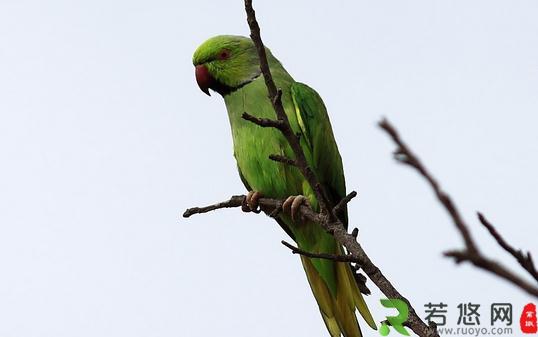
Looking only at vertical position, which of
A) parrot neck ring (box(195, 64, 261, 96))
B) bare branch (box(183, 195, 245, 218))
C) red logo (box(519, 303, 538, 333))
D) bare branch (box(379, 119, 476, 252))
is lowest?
red logo (box(519, 303, 538, 333))

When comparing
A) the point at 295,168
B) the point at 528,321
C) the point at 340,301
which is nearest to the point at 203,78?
the point at 295,168

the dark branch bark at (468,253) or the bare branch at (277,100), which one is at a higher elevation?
the bare branch at (277,100)

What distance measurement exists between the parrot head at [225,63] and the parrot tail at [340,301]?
1.30m

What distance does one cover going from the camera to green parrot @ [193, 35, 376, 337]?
4078 mm

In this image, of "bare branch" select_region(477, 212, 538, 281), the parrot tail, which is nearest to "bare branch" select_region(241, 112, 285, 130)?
"bare branch" select_region(477, 212, 538, 281)

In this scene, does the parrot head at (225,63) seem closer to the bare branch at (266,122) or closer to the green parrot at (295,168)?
the green parrot at (295,168)

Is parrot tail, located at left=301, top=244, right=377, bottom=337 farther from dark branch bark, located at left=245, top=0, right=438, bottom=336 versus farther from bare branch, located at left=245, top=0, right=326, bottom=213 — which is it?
bare branch, located at left=245, top=0, right=326, bottom=213

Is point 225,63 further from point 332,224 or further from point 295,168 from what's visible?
point 332,224

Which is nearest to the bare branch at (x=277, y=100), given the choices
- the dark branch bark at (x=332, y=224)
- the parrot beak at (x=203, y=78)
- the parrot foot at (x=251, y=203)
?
the dark branch bark at (x=332, y=224)

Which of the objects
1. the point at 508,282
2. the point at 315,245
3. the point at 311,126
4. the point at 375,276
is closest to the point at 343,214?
the point at 315,245

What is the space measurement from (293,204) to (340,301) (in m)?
0.75

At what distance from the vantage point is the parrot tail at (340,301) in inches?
155

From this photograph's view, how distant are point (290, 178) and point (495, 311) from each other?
1.59 m

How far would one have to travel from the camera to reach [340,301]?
4.11m
